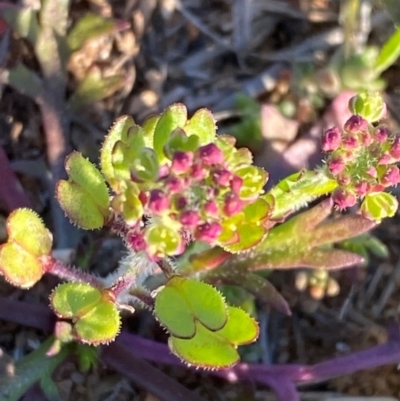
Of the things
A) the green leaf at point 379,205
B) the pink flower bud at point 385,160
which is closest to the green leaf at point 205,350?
the green leaf at point 379,205

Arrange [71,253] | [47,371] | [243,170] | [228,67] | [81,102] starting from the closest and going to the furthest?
[243,170] < [47,371] < [71,253] < [81,102] < [228,67]

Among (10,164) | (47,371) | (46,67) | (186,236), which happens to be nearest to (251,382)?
(47,371)

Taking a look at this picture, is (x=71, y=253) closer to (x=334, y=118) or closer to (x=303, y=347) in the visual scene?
(x=303, y=347)

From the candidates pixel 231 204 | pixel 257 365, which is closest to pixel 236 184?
pixel 231 204

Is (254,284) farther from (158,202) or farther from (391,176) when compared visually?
(158,202)

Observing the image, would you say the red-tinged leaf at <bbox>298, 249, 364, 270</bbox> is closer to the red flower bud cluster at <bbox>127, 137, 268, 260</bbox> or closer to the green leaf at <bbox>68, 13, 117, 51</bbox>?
the red flower bud cluster at <bbox>127, 137, 268, 260</bbox>
